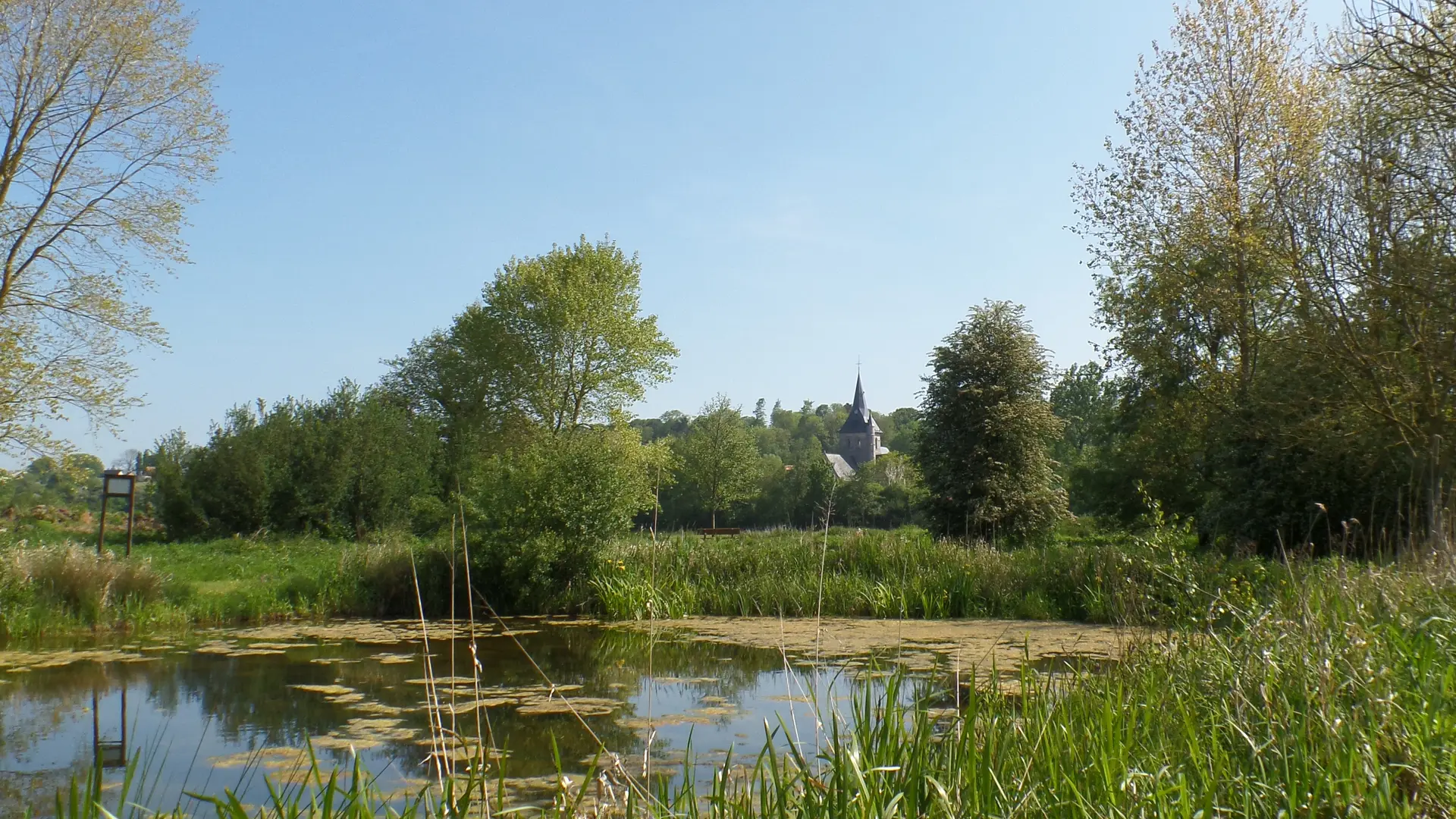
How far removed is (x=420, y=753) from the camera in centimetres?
674

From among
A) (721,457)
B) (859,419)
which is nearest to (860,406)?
(859,419)

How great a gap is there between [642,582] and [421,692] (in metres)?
6.66

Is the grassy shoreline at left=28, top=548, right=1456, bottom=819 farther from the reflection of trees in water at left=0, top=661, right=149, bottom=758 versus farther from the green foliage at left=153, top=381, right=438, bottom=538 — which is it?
the green foliage at left=153, top=381, right=438, bottom=538

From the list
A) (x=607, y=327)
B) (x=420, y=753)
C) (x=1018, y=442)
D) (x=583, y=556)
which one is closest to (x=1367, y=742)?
(x=420, y=753)

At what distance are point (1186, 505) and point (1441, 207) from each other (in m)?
15.9

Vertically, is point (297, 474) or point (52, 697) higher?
point (297, 474)

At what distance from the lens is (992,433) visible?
20609mm

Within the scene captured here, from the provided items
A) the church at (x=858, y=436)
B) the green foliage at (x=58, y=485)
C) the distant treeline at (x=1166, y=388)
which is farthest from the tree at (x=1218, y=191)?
the church at (x=858, y=436)

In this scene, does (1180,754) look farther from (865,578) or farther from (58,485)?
(58,485)

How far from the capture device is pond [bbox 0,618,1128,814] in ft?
20.6

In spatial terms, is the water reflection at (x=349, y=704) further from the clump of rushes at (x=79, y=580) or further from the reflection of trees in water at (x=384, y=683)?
the clump of rushes at (x=79, y=580)

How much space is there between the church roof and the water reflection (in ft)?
258

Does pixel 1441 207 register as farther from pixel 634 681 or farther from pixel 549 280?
pixel 549 280

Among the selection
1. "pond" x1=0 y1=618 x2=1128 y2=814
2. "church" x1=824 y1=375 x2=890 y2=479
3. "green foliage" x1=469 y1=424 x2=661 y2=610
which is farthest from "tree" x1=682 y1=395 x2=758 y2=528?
"church" x1=824 y1=375 x2=890 y2=479
